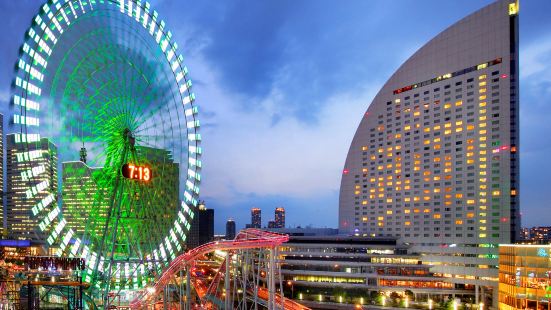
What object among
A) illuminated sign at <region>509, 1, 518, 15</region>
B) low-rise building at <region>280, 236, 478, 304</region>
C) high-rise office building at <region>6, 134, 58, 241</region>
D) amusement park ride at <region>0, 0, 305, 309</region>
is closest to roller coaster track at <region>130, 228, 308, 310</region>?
amusement park ride at <region>0, 0, 305, 309</region>

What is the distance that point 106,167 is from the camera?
4194cm

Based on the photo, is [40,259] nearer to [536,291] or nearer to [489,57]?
[536,291]

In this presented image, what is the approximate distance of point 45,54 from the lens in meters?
37.3

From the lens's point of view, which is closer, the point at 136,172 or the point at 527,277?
the point at 136,172

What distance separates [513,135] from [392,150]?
26.5 metres

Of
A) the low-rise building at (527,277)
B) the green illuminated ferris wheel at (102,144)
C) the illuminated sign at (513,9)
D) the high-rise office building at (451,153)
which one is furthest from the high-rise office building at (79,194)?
the illuminated sign at (513,9)

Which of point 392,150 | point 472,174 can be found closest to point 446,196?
point 472,174

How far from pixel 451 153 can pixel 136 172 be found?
241 ft

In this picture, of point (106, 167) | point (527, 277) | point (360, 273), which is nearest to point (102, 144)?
point (106, 167)

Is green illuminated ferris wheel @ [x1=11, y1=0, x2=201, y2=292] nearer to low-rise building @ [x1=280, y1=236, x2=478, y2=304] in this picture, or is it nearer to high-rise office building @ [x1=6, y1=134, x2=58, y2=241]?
high-rise office building @ [x1=6, y1=134, x2=58, y2=241]

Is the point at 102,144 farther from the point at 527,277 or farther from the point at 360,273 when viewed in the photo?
the point at 360,273

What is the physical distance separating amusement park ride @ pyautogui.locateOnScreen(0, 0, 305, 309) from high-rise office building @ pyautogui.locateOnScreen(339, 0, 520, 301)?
56.9 m

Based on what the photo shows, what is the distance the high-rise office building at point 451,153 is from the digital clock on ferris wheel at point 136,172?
69351mm

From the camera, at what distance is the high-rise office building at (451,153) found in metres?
88.6
